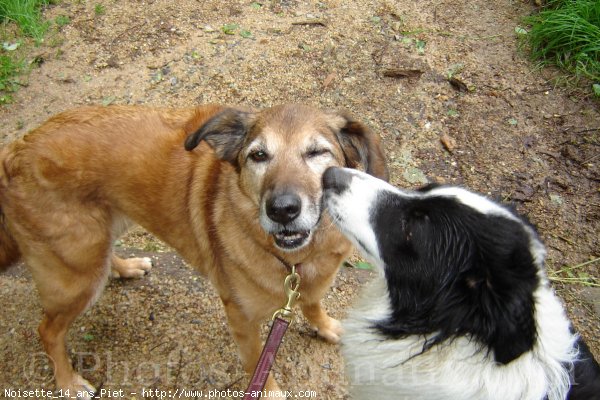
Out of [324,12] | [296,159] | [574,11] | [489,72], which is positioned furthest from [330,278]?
[574,11]

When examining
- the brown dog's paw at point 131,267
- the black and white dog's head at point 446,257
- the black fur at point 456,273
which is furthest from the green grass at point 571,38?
the brown dog's paw at point 131,267

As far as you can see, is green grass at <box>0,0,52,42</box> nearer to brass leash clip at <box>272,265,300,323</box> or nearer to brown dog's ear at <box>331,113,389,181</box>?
brown dog's ear at <box>331,113,389,181</box>

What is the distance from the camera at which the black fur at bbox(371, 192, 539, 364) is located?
4.93 ft

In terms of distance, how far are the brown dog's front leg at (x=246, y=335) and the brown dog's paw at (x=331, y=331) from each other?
0.44m

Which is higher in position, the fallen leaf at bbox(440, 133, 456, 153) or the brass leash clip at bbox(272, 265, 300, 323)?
the brass leash clip at bbox(272, 265, 300, 323)

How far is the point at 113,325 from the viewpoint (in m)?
3.06

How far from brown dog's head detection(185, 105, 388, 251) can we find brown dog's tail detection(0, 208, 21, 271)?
3.87 ft

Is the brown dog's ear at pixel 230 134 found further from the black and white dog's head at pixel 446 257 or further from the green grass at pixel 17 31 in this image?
the green grass at pixel 17 31

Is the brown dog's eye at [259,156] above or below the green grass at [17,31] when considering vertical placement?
above

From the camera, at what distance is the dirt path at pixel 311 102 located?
9.67 ft

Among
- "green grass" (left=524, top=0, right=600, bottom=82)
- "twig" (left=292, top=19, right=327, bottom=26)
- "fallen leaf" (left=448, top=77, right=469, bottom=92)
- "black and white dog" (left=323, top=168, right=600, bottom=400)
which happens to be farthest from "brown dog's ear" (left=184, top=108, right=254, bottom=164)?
"green grass" (left=524, top=0, right=600, bottom=82)

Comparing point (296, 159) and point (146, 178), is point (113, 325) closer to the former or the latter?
point (146, 178)

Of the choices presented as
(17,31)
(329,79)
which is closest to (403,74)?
(329,79)

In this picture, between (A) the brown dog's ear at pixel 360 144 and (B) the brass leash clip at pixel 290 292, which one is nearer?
(B) the brass leash clip at pixel 290 292
